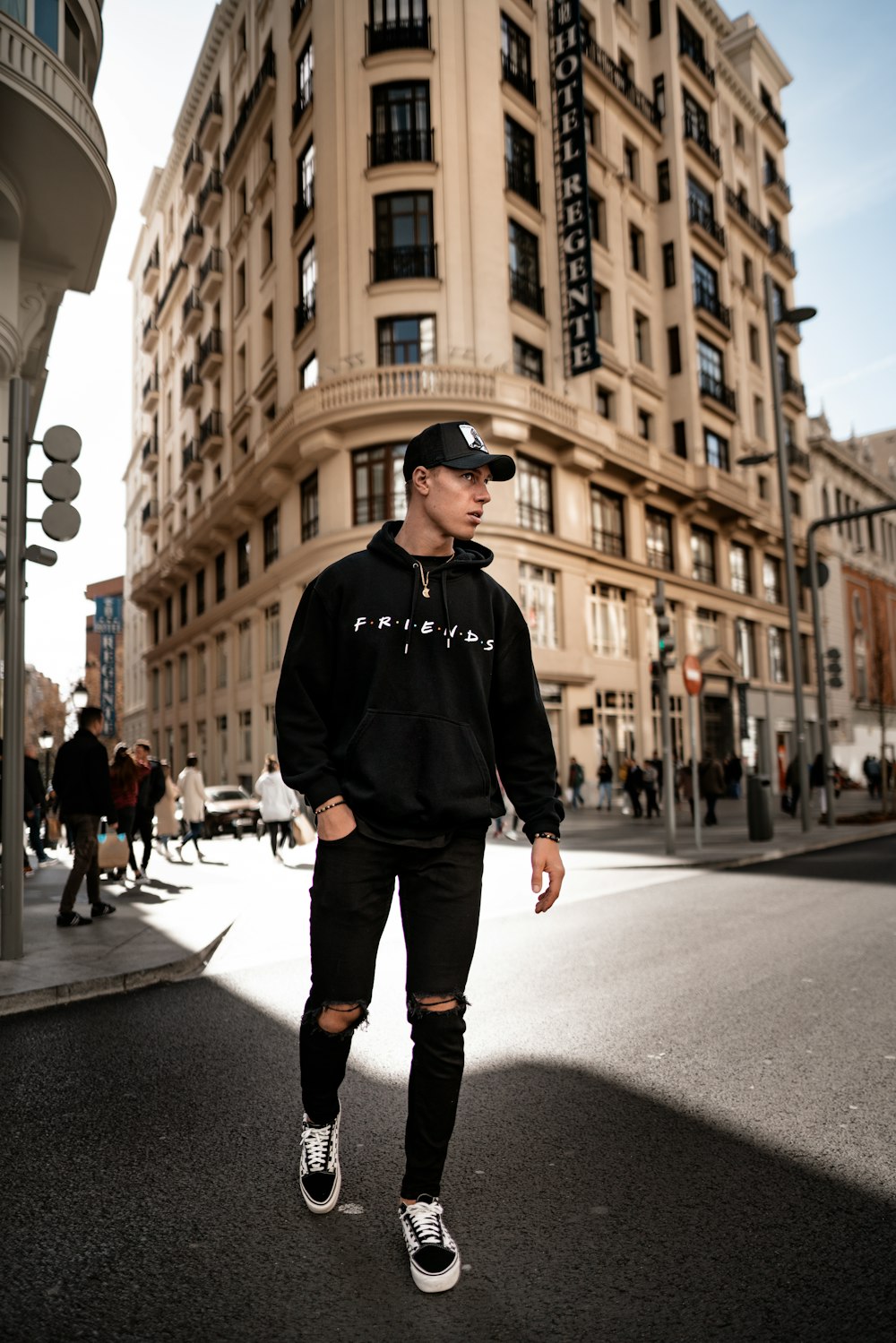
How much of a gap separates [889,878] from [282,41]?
100 feet

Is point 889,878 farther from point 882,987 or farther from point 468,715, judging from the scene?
point 468,715

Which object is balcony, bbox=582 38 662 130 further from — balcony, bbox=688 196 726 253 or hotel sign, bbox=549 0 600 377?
hotel sign, bbox=549 0 600 377

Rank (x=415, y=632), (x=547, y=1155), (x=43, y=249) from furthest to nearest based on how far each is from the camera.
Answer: (x=43, y=249)
(x=547, y=1155)
(x=415, y=632)

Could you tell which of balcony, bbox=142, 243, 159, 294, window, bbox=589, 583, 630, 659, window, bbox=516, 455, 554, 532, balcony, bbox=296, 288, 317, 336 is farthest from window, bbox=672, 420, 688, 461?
balcony, bbox=142, 243, 159, 294

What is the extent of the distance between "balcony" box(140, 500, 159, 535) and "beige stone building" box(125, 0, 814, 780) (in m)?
1.59

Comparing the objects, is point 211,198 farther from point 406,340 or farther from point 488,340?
point 488,340

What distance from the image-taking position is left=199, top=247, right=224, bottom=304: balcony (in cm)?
3700

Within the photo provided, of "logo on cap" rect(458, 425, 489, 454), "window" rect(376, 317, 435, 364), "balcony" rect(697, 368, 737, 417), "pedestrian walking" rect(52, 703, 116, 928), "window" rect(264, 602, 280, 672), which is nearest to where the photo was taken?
"logo on cap" rect(458, 425, 489, 454)

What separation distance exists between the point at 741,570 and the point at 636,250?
12696 mm

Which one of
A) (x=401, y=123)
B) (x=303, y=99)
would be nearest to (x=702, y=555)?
(x=401, y=123)

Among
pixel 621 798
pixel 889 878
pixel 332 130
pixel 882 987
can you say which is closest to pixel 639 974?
pixel 882 987

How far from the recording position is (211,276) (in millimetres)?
36938

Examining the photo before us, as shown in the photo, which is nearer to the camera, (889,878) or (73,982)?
(73,982)

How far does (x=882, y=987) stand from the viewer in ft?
18.8
